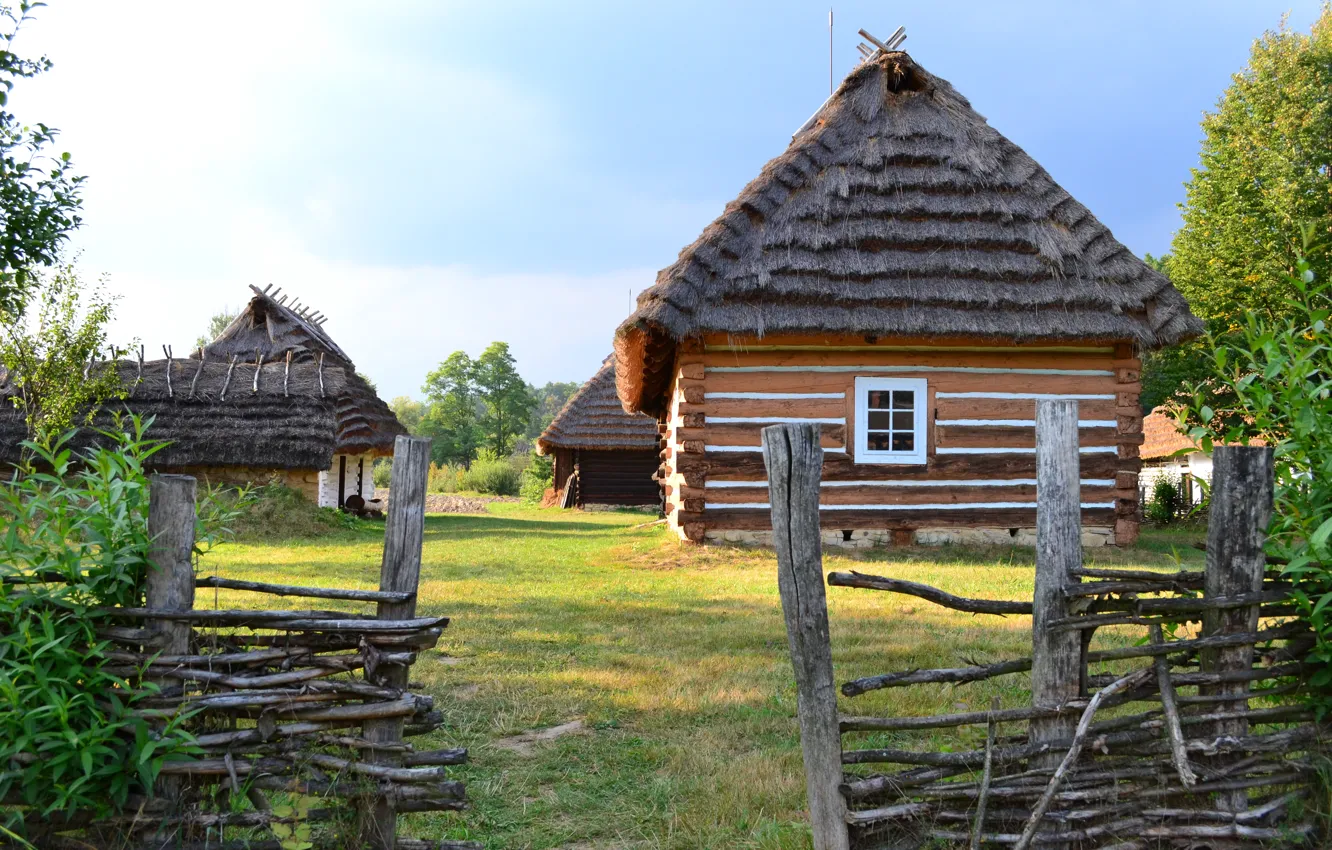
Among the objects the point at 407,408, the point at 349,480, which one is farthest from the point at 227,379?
the point at 407,408

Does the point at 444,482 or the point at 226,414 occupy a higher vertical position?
the point at 226,414

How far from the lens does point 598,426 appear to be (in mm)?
24047

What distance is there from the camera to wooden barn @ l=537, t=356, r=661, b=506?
77.9ft

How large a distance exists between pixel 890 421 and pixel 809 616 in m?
8.88

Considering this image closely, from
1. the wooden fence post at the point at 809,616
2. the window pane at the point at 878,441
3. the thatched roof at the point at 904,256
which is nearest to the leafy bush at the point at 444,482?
the thatched roof at the point at 904,256

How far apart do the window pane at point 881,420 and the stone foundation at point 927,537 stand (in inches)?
52.5

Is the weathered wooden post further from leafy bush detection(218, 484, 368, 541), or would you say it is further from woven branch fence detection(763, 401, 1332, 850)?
leafy bush detection(218, 484, 368, 541)

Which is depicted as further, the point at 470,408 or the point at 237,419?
the point at 470,408

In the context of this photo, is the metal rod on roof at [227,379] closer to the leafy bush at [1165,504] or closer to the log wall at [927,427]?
the log wall at [927,427]

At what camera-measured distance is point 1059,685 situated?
2725 mm

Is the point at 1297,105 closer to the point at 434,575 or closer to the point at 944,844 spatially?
the point at 434,575

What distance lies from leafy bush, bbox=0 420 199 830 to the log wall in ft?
26.9

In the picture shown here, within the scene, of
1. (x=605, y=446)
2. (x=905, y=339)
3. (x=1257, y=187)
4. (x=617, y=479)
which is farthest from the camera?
(x=617, y=479)

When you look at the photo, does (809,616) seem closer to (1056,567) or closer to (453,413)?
(1056,567)
